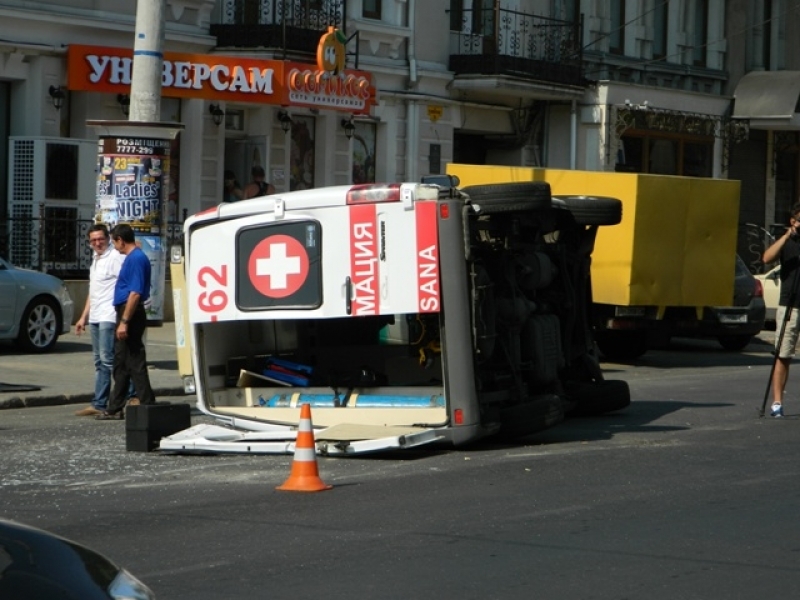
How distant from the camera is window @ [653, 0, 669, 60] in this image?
35688 millimetres

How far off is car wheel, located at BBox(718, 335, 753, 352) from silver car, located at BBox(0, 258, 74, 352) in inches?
369

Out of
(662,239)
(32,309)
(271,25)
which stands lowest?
(32,309)

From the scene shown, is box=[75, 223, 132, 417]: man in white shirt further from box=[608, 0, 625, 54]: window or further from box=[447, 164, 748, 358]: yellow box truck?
box=[608, 0, 625, 54]: window

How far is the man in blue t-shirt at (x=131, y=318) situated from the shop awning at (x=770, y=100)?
79.8ft

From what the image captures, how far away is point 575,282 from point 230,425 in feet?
11.3

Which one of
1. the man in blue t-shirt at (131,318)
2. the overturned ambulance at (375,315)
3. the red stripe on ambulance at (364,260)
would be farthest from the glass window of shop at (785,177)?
the red stripe on ambulance at (364,260)

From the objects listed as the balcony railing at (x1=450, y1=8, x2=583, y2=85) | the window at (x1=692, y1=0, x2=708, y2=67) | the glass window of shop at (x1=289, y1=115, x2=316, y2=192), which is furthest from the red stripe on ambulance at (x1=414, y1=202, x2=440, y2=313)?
the window at (x1=692, y1=0, x2=708, y2=67)

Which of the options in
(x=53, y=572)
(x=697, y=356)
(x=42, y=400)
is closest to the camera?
(x=53, y=572)

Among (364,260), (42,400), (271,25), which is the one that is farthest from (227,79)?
(364,260)

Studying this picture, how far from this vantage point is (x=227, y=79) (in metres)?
25.0

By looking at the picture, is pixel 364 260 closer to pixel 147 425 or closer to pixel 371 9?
pixel 147 425

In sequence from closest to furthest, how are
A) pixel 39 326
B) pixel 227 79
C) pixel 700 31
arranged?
1. pixel 39 326
2. pixel 227 79
3. pixel 700 31

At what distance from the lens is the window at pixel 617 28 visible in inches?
1351

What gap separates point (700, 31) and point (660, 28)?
155 centimetres
